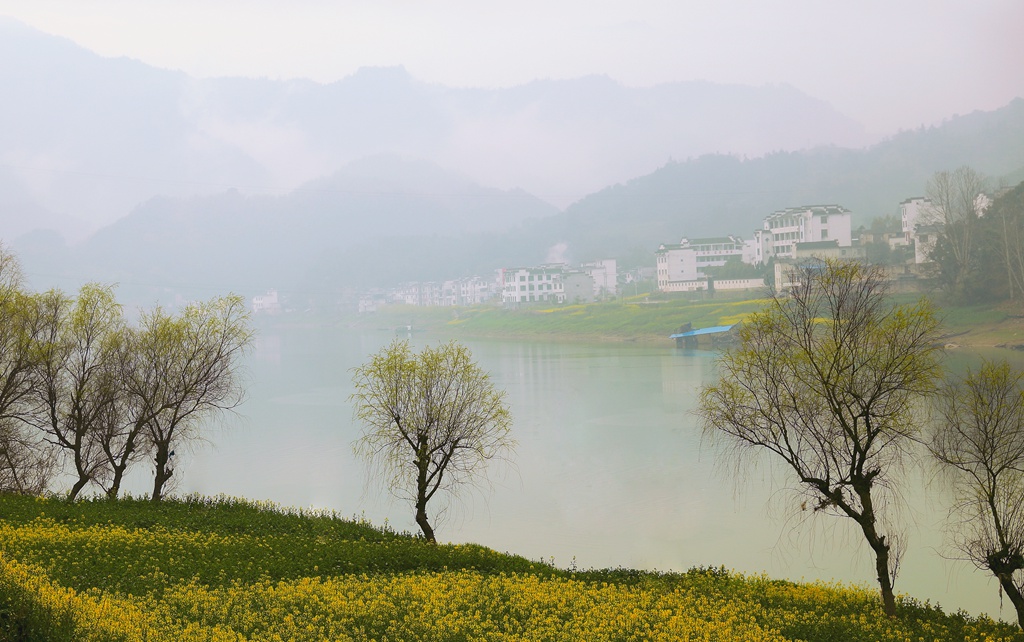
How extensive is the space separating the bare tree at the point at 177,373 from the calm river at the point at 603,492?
14.0 feet

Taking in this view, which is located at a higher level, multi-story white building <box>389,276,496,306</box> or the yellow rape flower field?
multi-story white building <box>389,276,496,306</box>

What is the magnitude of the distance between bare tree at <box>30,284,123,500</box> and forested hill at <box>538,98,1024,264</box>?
323ft

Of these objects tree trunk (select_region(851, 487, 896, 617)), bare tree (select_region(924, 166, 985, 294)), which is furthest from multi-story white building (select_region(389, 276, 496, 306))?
tree trunk (select_region(851, 487, 896, 617))

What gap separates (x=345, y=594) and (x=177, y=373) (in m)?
7.47

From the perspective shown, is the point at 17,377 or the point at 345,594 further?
the point at 17,377

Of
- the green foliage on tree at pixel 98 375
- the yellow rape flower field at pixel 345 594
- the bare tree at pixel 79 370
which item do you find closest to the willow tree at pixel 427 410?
the yellow rape flower field at pixel 345 594

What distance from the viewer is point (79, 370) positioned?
13.7m

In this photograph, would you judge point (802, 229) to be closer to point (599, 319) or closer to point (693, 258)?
point (693, 258)

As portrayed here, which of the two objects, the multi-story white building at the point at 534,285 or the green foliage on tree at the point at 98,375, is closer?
the green foliage on tree at the point at 98,375

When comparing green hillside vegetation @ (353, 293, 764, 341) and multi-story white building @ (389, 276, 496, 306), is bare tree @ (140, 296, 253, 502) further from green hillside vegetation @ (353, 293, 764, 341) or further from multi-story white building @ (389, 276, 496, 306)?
multi-story white building @ (389, 276, 496, 306)

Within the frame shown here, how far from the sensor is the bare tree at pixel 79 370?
13.3 metres

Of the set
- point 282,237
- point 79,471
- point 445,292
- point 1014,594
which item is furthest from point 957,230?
point 282,237

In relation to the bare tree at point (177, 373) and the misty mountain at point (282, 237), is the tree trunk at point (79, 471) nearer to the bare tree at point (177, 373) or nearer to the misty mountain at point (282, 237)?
the bare tree at point (177, 373)

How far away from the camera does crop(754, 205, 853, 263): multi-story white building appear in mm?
67812
